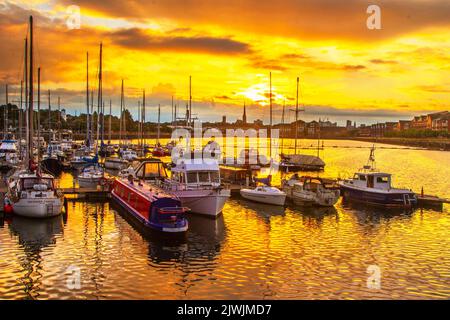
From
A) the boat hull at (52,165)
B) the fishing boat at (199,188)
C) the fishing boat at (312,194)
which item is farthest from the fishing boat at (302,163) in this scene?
the fishing boat at (199,188)

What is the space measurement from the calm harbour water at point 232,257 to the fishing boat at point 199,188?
1.14m

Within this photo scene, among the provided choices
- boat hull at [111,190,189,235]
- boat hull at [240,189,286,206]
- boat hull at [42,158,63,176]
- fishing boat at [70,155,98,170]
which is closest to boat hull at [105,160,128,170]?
fishing boat at [70,155,98,170]

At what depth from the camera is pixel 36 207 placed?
35.0m

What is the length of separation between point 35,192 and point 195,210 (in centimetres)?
1264

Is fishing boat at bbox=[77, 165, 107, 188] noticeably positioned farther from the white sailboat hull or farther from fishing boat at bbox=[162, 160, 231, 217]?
the white sailboat hull

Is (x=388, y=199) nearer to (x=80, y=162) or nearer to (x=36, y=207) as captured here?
(x=36, y=207)

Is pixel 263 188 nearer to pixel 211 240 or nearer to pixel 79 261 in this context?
pixel 211 240

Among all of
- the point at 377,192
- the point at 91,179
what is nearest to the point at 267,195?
the point at 377,192

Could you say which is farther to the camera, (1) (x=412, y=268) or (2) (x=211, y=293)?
(1) (x=412, y=268)

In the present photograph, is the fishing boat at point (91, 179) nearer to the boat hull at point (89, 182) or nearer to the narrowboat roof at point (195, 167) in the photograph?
the boat hull at point (89, 182)

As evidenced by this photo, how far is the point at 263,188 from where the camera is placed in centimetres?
4753

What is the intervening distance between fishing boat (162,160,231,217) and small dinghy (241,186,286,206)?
27.3 ft
